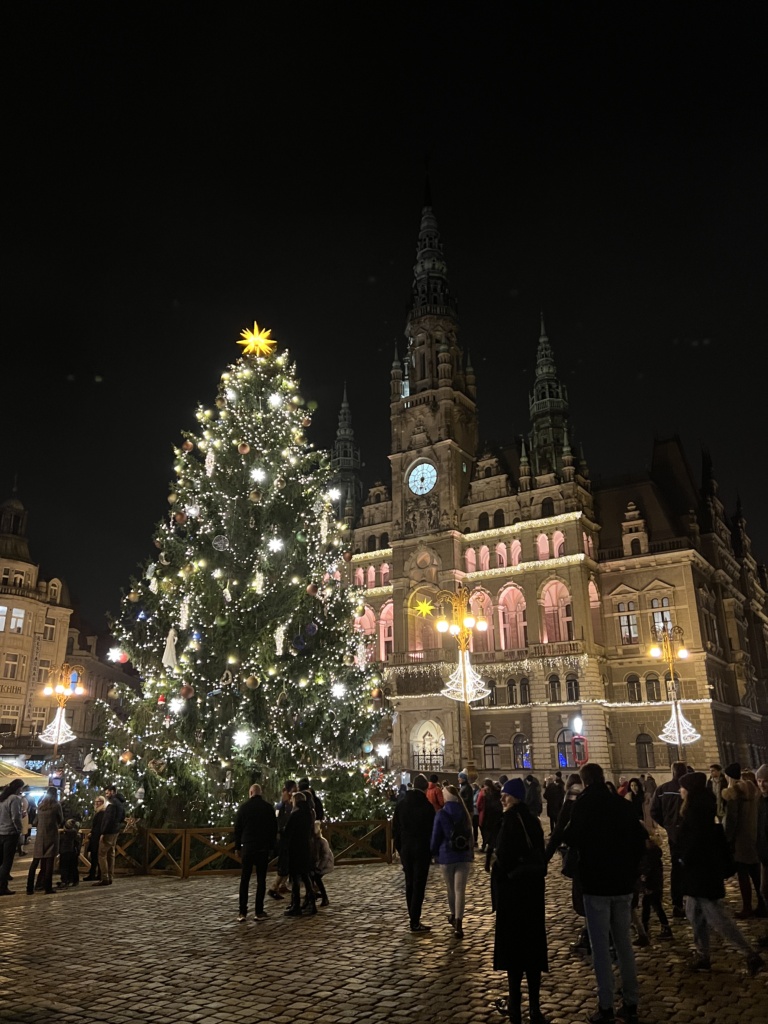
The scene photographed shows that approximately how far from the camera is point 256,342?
21.6m

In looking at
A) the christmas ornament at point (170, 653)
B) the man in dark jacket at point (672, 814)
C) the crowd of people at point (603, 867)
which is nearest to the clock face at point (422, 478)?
the christmas ornament at point (170, 653)

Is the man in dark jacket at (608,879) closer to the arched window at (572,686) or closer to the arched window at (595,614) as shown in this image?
the arched window at (572,686)

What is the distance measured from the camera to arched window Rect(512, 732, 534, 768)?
156 feet

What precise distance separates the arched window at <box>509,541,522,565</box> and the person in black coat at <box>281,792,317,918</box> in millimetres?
40913

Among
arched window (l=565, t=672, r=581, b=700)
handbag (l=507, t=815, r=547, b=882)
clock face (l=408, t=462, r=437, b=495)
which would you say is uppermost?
clock face (l=408, t=462, r=437, b=495)

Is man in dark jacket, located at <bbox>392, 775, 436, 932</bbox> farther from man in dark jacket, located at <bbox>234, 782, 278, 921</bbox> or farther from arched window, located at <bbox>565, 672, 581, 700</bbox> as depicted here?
arched window, located at <bbox>565, 672, 581, 700</bbox>

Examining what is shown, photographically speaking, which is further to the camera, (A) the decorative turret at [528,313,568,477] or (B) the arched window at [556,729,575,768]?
(A) the decorative turret at [528,313,568,477]

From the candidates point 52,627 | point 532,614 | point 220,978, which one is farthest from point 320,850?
point 52,627

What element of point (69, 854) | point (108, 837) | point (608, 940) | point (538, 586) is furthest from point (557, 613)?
point (608, 940)

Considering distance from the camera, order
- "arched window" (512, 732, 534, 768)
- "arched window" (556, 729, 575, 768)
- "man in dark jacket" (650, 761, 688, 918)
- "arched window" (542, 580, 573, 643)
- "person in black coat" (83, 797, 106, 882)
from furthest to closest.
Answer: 1. "arched window" (542, 580, 573, 643)
2. "arched window" (512, 732, 534, 768)
3. "arched window" (556, 729, 575, 768)
4. "person in black coat" (83, 797, 106, 882)
5. "man in dark jacket" (650, 761, 688, 918)

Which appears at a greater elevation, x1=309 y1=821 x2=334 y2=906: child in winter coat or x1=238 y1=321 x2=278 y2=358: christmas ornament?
x1=238 y1=321 x2=278 y2=358: christmas ornament

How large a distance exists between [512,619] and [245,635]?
35769 millimetres

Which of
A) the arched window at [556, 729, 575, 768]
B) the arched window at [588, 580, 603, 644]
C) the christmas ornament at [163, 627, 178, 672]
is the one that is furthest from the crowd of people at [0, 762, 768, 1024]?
the arched window at [588, 580, 603, 644]

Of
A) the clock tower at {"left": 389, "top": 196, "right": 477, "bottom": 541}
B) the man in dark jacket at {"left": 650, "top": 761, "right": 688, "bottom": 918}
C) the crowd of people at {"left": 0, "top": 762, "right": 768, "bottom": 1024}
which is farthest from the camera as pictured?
the clock tower at {"left": 389, "top": 196, "right": 477, "bottom": 541}
